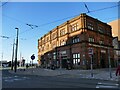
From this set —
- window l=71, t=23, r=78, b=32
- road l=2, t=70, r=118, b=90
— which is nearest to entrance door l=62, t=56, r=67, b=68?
window l=71, t=23, r=78, b=32

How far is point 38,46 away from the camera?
76.7 metres

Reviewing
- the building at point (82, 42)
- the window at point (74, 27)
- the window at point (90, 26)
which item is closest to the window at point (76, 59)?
the building at point (82, 42)

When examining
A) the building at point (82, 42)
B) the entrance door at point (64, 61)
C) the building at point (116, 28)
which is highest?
the building at point (116, 28)

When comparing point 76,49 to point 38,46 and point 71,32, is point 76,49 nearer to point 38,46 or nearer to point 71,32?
point 71,32

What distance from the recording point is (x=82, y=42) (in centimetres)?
4131

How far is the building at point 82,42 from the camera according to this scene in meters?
41.5

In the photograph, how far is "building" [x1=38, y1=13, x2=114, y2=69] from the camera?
1634 inches

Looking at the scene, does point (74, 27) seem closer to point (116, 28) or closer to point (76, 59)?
point (76, 59)

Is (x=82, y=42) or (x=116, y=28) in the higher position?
(x=116, y=28)

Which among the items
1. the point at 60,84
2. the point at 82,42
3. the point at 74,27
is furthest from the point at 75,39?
the point at 60,84

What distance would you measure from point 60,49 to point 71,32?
21.0 ft

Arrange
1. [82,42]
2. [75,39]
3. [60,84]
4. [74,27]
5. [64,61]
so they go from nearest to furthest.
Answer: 1. [60,84]
2. [82,42]
3. [75,39]
4. [74,27]
5. [64,61]

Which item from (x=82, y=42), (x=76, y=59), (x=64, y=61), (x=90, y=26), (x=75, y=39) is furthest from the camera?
(x=64, y=61)

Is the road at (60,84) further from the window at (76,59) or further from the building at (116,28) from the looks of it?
the building at (116,28)
